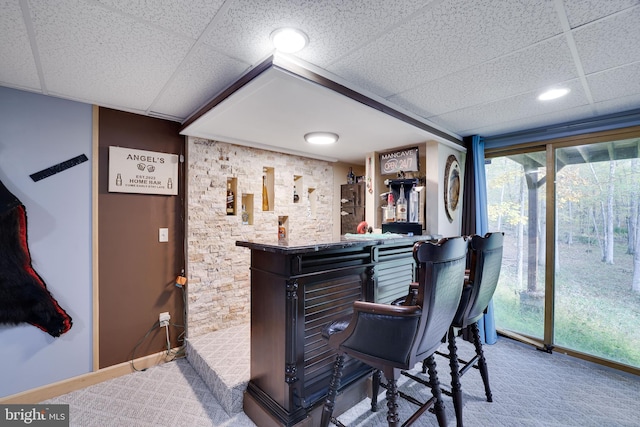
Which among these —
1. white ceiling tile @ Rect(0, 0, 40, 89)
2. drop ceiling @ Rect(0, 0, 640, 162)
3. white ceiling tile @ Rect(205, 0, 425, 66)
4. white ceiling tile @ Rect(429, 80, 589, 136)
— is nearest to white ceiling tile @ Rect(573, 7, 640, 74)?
drop ceiling @ Rect(0, 0, 640, 162)

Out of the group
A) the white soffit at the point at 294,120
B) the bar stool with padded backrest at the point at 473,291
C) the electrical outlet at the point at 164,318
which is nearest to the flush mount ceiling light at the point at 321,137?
the white soffit at the point at 294,120

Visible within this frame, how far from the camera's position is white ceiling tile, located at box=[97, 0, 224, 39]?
4.06 ft

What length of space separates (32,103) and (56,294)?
1495 mm

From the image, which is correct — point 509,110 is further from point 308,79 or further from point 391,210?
point 308,79

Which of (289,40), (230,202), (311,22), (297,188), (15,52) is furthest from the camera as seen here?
(297,188)

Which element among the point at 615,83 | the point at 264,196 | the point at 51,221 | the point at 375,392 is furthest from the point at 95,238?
the point at 615,83

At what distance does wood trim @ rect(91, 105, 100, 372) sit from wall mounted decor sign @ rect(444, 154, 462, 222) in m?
3.42

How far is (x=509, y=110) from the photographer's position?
249 cm

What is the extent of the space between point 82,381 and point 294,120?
2.79m

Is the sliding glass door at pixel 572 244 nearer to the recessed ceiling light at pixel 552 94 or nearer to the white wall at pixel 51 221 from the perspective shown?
the recessed ceiling light at pixel 552 94

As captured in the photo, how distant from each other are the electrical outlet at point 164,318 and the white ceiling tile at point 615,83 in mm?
3936

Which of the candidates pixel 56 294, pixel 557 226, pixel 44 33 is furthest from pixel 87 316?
pixel 557 226

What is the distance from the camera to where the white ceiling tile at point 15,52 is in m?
1.30

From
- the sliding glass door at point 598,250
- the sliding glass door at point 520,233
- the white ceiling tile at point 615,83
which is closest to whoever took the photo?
the white ceiling tile at point 615,83
